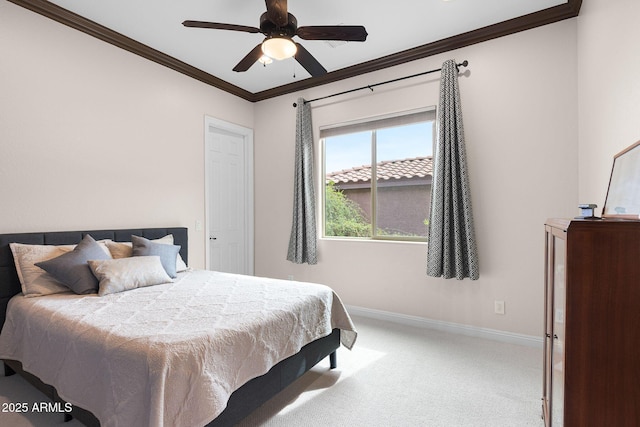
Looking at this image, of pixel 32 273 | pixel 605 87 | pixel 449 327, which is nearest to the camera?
pixel 605 87

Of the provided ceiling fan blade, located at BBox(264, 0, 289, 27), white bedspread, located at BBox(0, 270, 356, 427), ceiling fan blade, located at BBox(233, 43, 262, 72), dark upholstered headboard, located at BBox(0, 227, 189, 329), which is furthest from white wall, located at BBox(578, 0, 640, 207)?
dark upholstered headboard, located at BBox(0, 227, 189, 329)

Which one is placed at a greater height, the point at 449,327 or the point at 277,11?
the point at 277,11

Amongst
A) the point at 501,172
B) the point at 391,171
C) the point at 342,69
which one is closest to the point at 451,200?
the point at 501,172

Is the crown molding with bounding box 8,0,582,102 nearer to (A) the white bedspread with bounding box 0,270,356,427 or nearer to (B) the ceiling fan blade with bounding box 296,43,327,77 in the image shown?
(B) the ceiling fan blade with bounding box 296,43,327,77

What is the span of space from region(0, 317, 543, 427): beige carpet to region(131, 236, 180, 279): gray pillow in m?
1.11

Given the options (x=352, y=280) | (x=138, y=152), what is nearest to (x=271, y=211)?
(x=352, y=280)

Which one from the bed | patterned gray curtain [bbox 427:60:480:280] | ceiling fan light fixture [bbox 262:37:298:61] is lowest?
the bed

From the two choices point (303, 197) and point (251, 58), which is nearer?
point (251, 58)

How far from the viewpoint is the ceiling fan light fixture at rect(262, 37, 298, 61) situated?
2084 millimetres

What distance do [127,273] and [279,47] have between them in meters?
1.97

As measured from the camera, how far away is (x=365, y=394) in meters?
2.11

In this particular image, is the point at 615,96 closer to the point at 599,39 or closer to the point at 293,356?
the point at 599,39

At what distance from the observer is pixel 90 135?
2850 millimetres

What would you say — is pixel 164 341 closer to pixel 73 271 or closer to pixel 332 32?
pixel 73 271
